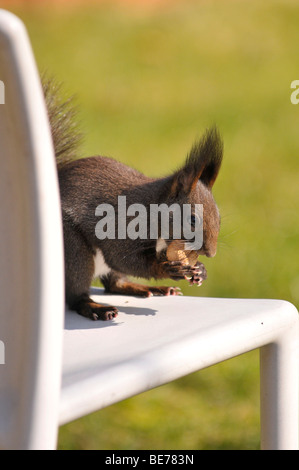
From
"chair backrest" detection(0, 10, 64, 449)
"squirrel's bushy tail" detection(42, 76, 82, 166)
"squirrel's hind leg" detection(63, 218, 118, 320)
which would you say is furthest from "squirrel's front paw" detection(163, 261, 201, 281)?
"chair backrest" detection(0, 10, 64, 449)

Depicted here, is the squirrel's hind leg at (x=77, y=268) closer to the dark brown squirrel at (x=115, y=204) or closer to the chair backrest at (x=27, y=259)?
the dark brown squirrel at (x=115, y=204)

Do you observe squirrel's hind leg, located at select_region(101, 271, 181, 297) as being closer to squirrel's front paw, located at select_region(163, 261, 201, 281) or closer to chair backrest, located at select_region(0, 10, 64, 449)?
squirrel's front paw, located at select_region(163, 261, 201, 281)

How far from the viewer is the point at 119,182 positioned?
3.83 ft

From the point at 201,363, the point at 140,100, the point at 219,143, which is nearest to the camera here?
the point at 201,363

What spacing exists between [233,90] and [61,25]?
1.38 metres

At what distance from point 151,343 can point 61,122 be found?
1.51 feet

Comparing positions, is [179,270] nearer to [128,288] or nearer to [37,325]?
[128,288]

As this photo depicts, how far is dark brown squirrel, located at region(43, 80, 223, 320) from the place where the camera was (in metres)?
1.08

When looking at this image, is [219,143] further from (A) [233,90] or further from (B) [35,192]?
(A) [233,90]

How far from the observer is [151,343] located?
81 centimetres

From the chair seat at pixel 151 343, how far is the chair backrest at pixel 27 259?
0.05 m

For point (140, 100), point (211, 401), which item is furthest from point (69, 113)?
point (140, 100)

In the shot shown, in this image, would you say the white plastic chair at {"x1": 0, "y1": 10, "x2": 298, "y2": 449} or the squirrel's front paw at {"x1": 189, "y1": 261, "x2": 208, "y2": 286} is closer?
the white plastic chair at {"x1": 0, "y1": 10, "x2": 298, "y2": 449}

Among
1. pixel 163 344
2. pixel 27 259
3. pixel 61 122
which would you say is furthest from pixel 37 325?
pixel 61 122
